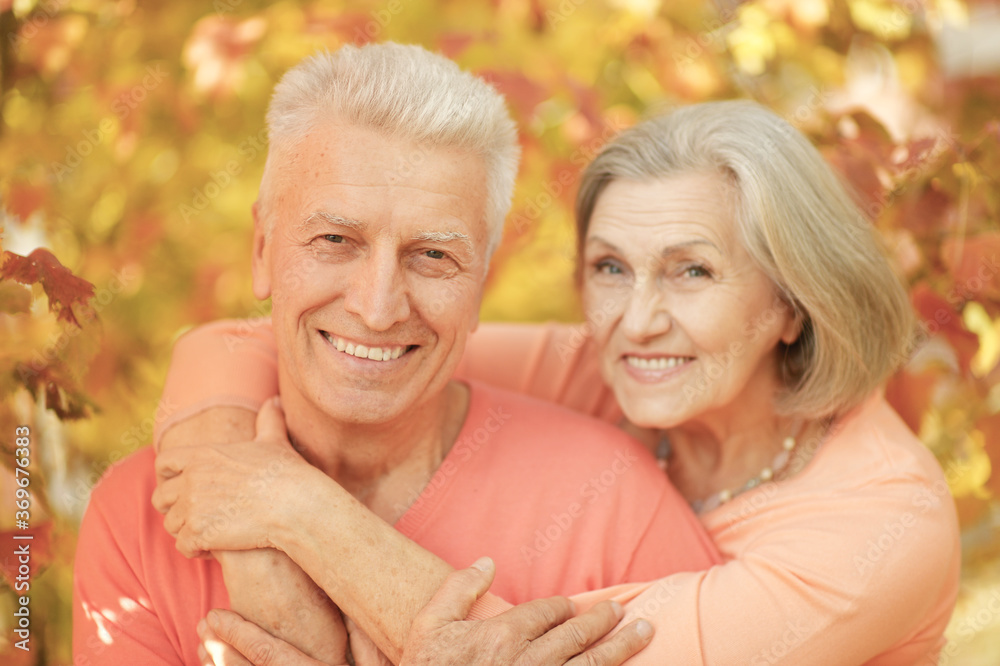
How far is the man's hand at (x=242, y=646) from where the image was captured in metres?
1.66

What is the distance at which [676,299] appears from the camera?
84.2 inches

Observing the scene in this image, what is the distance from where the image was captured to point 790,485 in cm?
213

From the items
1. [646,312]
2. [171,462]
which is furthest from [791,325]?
[171,462]

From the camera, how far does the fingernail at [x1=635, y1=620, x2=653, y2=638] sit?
5.74 feet

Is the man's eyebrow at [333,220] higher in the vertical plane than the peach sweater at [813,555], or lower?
higher

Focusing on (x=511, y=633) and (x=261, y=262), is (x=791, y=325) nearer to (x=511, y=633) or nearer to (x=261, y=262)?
(x=511, y=633)

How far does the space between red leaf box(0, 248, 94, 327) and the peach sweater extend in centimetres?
33

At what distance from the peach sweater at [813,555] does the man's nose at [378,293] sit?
48 centimetres

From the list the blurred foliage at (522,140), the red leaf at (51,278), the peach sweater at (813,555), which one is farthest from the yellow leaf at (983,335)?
the red leaf at (51,278)

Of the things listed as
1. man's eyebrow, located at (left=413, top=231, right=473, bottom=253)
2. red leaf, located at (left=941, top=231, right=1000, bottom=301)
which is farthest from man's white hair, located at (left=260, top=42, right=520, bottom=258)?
red leaf, located at (left=941, top=231, right=1000, bottom=301)

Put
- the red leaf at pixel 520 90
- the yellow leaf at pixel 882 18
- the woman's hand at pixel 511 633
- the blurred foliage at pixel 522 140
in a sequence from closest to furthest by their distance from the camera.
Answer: the woman's hand at pixel 511 633 < the blurred foliage at pixel 522 140 < the red leaf at pixel 520 90 < the yellow leaf at pixel 882 18

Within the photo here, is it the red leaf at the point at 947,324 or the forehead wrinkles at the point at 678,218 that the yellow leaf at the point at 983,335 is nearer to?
the red leaf at the point at 947,324

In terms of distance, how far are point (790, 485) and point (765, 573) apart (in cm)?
33

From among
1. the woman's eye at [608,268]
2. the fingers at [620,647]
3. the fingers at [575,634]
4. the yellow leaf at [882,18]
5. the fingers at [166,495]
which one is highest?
the yellow leaf at [882,18]
